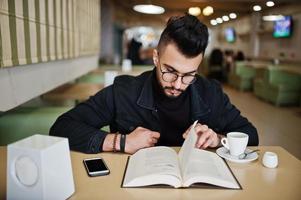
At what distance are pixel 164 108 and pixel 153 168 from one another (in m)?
0.54

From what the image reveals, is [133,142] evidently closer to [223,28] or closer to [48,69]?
[48,69]

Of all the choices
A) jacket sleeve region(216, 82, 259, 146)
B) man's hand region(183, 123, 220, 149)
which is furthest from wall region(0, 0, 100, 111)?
jacket sleeve region(216, 82, 259, 146)

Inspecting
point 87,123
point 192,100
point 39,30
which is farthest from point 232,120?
point 39,30

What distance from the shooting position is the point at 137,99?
4.65ft

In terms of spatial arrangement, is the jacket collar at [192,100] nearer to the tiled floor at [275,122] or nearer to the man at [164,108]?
the man at [164,108]

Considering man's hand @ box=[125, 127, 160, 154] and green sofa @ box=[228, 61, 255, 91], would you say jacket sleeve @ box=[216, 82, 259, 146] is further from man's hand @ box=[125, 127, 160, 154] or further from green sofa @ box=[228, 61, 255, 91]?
green sofa @ box=[228, 61, 255, 91]

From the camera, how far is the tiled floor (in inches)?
144

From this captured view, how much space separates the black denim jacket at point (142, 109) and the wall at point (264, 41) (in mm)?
4718

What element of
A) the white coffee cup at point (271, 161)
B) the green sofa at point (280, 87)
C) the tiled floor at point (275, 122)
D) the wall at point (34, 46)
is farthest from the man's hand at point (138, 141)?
the green sofa at point (280, 87)

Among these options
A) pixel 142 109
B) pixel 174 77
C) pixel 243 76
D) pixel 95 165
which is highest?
pixel 174 77

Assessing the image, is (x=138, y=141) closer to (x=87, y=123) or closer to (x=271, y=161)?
(x=87, y=123)

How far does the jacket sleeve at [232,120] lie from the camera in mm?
1355

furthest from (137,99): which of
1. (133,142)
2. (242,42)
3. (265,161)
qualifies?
(242,42)

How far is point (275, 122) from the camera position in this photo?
485 cm
